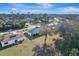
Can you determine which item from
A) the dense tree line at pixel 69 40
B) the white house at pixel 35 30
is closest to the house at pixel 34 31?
the white house at pixel 35 30

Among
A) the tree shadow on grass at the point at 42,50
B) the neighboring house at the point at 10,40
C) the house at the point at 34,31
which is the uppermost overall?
the house at the point at 34,31

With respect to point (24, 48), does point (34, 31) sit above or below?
above

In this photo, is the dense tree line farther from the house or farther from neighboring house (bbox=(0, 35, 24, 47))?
neighboring house (bbox=(0, 35, 24, 47))

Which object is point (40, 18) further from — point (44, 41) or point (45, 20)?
point (44, 41)

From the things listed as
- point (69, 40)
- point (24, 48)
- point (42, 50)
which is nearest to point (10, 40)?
point (24, 48)

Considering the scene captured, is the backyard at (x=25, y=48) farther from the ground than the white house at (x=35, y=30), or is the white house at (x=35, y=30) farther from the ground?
the white house at (x=35, y=30)

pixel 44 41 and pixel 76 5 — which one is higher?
pixel 76 5

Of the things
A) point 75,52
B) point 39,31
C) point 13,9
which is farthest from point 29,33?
point 75,52

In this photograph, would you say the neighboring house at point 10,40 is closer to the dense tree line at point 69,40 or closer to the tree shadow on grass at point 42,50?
the tree shadow on grass at point 42,50

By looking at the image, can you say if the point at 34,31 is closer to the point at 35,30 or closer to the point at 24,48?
the point at 35,30
